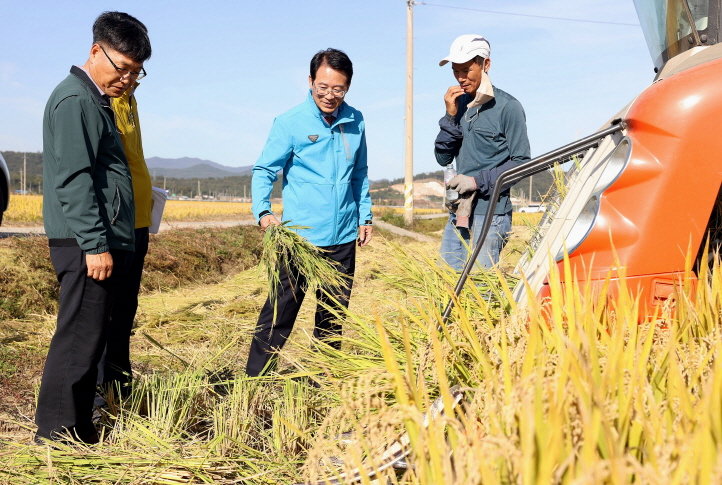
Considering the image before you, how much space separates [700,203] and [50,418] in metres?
2.48

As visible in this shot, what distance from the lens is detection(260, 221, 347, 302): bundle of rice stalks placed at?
10.7 ft

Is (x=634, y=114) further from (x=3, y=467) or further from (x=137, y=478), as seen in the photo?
(x=3, y=467)

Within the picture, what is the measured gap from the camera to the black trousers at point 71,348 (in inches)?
99.5

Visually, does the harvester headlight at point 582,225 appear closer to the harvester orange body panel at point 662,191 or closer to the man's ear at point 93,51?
the harvester orange body panel at point 662,191

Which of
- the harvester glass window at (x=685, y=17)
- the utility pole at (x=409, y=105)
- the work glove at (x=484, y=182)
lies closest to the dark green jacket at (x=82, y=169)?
the work glove at (x=484, y=182)

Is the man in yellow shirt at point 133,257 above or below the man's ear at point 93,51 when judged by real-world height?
below

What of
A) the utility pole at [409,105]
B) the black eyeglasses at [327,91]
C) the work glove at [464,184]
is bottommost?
the work glove at [464,184]

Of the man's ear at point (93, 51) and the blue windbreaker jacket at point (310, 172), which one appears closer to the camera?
the man's ear at point (93, 51)

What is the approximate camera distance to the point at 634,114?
2.07 m

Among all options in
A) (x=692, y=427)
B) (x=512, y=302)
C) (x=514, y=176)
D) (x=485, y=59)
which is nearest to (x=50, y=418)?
(x=512, y=302)

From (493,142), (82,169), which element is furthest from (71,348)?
(493,142)

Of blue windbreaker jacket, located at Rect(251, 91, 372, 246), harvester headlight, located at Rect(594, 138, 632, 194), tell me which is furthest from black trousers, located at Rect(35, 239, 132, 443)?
harvester headlight, located at Rect(594, 138, 632, 194)

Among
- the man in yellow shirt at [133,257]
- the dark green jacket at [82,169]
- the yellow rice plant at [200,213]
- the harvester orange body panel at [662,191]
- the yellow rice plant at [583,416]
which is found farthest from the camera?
the yellow rice plant at [200,213]

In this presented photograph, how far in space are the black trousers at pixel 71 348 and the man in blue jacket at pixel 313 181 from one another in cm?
92
